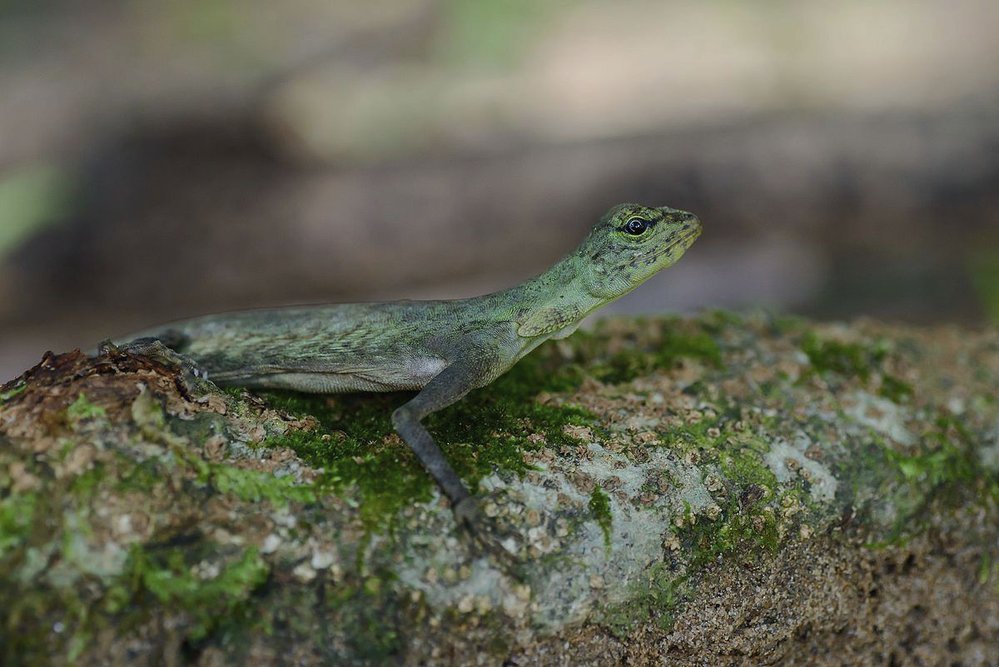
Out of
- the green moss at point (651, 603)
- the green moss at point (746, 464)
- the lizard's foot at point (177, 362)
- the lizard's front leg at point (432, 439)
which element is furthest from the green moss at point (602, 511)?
the lizard's foot at point (177, 362)

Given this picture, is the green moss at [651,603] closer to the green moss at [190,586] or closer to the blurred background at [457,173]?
the green moss at [190,586]

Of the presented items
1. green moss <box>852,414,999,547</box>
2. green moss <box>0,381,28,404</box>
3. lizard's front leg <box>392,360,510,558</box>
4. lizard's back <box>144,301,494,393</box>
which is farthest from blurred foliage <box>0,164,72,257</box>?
green moss <box>852,414,999,547</box>

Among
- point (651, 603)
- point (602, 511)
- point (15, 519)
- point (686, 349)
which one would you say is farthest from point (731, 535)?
point (15, 519)

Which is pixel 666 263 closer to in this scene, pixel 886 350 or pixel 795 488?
pixel 795 488

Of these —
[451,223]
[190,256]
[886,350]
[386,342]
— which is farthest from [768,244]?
[386,342]

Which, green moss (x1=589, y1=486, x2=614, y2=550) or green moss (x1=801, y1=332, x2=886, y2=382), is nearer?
green moss (x1=589, y1=486, x2=614, y2=550)

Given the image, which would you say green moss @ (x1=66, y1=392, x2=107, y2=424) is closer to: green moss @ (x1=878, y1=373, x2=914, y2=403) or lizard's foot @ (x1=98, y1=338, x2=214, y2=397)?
lizard's foot @ (x1=98, y1=338, x2=214, y2=397)

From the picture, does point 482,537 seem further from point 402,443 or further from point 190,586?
point 190,586
